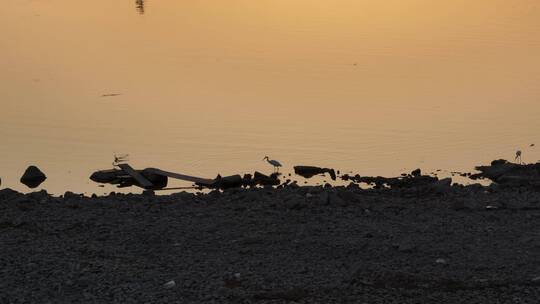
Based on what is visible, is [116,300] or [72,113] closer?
[116,300]

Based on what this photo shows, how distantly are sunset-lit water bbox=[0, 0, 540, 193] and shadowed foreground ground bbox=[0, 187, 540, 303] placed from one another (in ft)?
12.4

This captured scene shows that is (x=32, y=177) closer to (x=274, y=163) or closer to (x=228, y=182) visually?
(x=228, y=182)

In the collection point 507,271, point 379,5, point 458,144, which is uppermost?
point 379,5

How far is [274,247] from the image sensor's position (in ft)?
39.9

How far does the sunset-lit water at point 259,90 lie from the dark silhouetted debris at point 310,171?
0.42m

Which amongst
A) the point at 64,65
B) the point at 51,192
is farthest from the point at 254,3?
the point at 51,192

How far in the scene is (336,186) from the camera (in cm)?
1714

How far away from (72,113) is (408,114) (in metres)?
7.92

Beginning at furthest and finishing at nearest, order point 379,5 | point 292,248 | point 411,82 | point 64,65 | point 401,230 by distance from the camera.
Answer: point 379,5 < point 64,65 < point 411,82 < point 401,230 < point 292,248

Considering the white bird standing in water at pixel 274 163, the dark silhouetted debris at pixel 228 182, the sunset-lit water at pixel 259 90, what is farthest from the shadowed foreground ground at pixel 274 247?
the sunset-lit water at pixel 259 90

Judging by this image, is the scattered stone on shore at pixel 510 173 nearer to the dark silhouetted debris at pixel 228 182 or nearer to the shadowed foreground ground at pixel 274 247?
the shadowed foreground ground at pixel 274 247

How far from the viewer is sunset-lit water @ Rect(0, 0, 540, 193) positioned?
20.5 metres

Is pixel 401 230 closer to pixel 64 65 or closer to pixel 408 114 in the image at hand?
pixel 408 114

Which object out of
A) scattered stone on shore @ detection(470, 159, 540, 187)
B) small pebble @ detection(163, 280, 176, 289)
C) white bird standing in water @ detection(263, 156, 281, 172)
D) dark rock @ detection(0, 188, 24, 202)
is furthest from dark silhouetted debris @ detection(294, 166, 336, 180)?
small pebble @ detection(163, 280, 176, 289)
